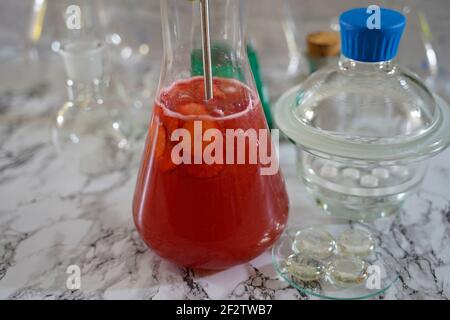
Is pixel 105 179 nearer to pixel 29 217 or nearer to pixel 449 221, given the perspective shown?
pixel 29 217

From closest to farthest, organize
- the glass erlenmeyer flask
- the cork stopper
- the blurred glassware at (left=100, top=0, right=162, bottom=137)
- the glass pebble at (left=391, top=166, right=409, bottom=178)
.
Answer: the glass erlenmeyer flask
the glass pebble at (left=391, top=166, right=409, bottom=178)
the cork stopper
the blurred glassware at (left=100, top=0, right=162, bottom=137)

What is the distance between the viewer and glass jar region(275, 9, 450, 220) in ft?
2.00

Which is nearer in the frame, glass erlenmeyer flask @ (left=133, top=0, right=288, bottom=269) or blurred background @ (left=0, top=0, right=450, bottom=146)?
glass erlenmeyer flask @ (left=133, top=0, right=288, bottom=269)

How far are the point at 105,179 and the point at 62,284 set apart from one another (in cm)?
22

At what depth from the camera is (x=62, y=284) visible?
601 mm

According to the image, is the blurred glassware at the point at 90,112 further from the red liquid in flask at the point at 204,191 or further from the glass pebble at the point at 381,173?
the glass pebble at the point at 381,173

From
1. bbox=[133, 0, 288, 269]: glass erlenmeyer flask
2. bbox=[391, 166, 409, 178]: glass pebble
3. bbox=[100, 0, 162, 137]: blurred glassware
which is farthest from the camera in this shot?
bbox=[100, 0, 162, 137]: blurred glassware

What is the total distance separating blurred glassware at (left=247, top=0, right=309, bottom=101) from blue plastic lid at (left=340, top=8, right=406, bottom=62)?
39 centimetres

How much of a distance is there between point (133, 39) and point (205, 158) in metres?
0.62

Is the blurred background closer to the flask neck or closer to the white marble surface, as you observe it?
the white marble surface

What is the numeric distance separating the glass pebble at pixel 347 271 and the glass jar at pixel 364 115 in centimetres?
9

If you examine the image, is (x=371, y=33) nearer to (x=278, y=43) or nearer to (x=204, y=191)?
(x=204, y=191)

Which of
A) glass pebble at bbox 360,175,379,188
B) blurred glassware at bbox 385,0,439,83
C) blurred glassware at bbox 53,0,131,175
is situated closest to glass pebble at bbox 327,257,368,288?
glass pebble at bbox 360,175,379,188

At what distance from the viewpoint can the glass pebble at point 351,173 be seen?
0.76 meters
